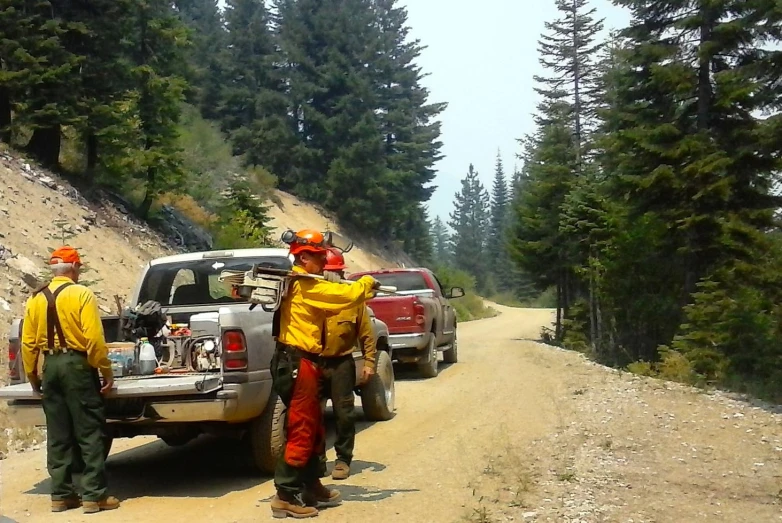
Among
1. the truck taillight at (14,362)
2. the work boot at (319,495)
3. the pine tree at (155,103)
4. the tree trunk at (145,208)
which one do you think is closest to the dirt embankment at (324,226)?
the pine tree at (155,103)

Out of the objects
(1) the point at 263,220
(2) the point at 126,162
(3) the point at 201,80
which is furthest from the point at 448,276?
(2) the point at 126,162

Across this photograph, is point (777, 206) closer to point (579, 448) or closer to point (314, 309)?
point (579, 448)

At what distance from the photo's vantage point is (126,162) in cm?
2242

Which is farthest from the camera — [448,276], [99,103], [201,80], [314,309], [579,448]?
[448,276]

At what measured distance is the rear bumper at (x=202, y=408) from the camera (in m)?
6.45

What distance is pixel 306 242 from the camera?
6.21 meters

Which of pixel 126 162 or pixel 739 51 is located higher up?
pixel 739 51

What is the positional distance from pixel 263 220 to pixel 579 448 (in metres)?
25.7

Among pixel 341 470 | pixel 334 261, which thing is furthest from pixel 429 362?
pixel 341 470

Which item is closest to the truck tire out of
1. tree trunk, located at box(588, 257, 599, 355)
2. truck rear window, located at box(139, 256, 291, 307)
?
truck rear window, located at box(139, 256, 291, 307)

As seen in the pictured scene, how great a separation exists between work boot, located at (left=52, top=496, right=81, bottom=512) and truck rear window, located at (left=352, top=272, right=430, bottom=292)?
957 cm

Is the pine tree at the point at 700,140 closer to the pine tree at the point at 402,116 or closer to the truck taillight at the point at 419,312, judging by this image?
the truck taillight at the point at 419,312

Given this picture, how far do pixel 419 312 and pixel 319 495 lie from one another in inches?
302

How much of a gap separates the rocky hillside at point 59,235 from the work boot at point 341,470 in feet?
23.7
